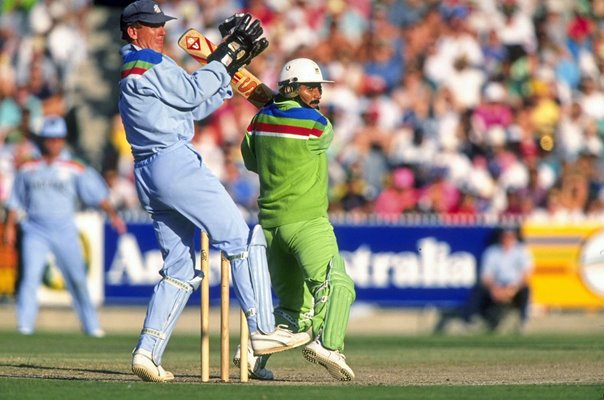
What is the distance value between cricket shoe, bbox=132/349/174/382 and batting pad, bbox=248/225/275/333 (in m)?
0.69

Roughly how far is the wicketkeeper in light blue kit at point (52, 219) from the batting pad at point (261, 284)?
7.41 metres

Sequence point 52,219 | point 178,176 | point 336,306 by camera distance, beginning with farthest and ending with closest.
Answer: point 52,219 < point 336,306 < point 178,176

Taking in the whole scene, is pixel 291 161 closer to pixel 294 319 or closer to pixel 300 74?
pixel 300 74

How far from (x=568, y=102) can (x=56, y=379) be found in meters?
13.0

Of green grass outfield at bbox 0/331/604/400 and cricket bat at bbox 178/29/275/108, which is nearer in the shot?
green grass outfield at bbox 0/331/604/400

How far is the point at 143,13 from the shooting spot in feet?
28.3

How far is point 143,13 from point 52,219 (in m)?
7.84

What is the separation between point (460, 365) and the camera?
1110 cm

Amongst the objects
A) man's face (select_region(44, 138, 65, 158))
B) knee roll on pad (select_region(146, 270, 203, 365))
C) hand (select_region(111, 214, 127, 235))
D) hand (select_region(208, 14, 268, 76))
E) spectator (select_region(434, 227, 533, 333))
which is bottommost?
spectator (select_region(434, 227, 533, 333))

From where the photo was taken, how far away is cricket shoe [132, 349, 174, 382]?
8547 mm

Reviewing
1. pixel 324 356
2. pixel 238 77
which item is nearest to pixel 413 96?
pixel 238 77

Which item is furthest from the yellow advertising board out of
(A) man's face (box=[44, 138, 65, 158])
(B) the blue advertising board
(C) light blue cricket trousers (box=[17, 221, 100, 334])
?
(A) man's face (box=[44, 138, 65, 158])

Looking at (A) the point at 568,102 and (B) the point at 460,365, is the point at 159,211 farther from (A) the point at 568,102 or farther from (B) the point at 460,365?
(A) the point at 568,102

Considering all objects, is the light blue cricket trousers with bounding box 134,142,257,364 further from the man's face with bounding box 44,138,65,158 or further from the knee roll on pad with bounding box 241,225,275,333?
the man's face with bounding box 44,138,65,158
